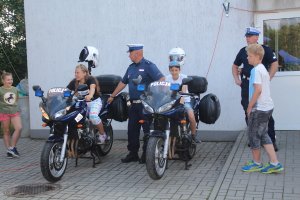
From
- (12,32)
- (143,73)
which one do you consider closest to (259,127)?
(143,73)

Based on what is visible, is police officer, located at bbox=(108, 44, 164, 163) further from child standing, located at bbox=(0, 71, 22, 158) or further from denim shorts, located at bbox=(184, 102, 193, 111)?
child standing, located at bbox=(0, 71, 22, 158)

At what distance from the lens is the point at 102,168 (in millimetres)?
7590

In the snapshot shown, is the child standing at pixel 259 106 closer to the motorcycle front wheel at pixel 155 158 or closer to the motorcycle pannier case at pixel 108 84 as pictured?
the motorcycle front wheel at pixel 155 158

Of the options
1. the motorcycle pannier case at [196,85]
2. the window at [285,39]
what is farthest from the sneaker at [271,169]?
the window at [285,39]

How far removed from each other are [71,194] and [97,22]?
4.81 m

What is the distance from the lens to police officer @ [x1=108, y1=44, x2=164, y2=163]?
7.61 m

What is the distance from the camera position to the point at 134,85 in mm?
7602

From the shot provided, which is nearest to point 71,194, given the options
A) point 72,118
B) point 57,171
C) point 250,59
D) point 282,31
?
point 57,171

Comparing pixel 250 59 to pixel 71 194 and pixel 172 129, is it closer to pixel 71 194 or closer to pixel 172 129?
pixel 172 129

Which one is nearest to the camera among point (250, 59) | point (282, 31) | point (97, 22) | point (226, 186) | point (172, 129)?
point (226, 186)

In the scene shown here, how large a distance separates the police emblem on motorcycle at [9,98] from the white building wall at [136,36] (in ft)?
5.66

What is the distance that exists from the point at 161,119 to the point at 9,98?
3.40m

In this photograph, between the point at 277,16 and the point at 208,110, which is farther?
the point at 277,16

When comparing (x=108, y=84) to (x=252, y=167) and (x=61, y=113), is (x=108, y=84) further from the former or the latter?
(x=252, y=167)
